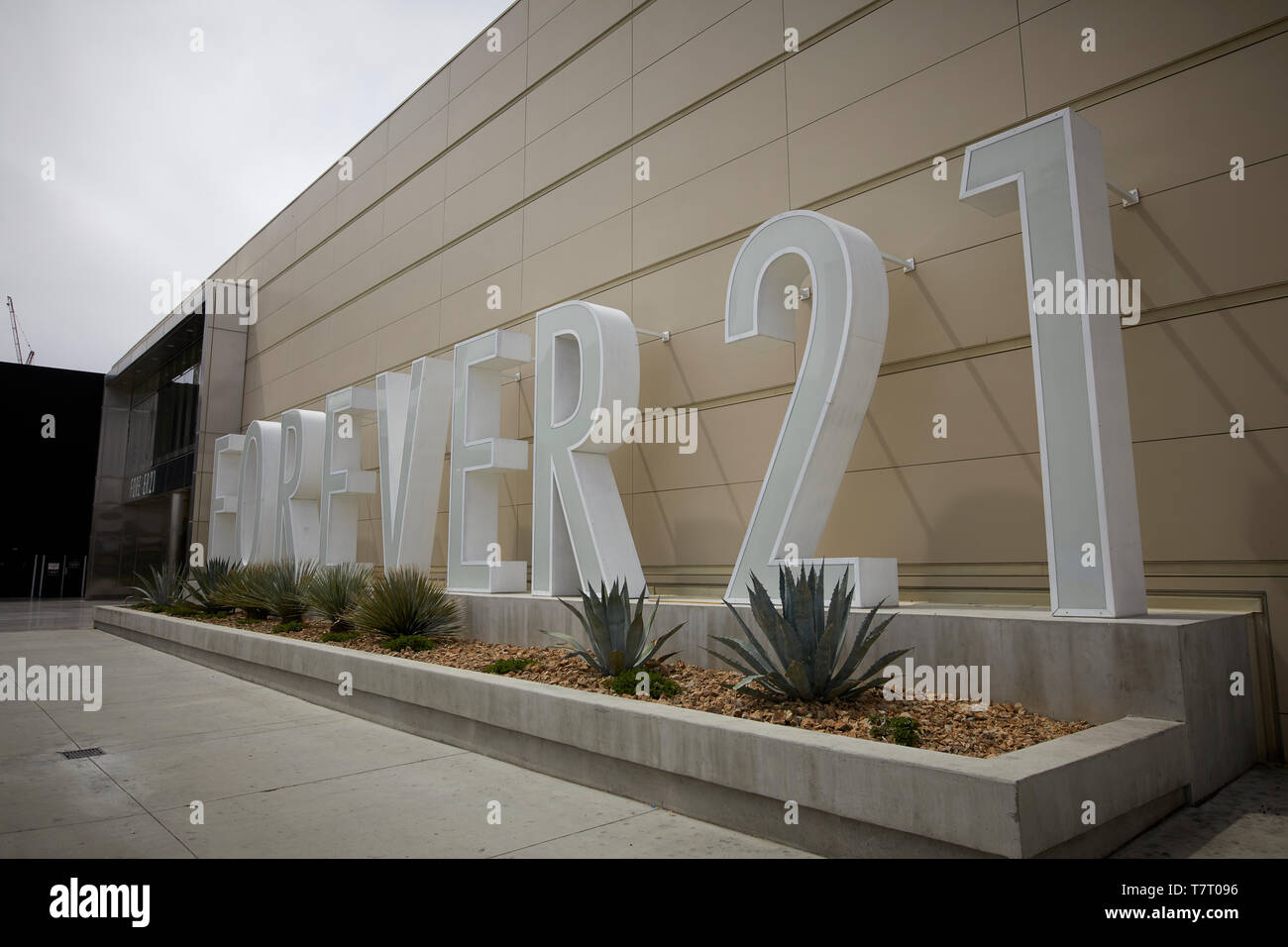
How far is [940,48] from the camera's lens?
25.2ft

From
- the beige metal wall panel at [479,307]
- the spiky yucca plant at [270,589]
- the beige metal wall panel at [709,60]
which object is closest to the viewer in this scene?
the beige metal wall panel at [709,60]

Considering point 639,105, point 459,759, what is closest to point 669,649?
point 459,759

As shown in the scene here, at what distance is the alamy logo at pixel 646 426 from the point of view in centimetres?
898

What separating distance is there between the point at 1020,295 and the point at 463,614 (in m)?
6.86

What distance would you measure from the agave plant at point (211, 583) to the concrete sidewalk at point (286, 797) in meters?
6.02

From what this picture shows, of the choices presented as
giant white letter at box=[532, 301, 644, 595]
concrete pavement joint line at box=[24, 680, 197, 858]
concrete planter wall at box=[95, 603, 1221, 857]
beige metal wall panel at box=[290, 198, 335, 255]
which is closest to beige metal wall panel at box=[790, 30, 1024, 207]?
giant white letter at box=[532, 301, 644, 595]

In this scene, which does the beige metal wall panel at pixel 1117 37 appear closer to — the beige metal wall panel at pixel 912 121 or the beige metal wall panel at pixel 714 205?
the beige metal wall panel at pixel 912 121

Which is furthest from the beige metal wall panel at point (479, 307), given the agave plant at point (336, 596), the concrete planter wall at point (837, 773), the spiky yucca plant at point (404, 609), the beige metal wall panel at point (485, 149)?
the concrete planter wall at point (837, 773)

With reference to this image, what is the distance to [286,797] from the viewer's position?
16.0 ft

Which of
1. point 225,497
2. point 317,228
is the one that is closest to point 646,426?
point 225,497

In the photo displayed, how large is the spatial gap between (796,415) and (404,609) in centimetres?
495

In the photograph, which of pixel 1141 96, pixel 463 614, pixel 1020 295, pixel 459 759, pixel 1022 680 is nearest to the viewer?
pixel 1022 680

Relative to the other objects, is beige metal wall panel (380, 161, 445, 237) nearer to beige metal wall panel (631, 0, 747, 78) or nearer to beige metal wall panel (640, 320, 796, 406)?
beige metal wall panel (631, 0, 747, 78)
